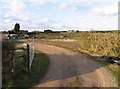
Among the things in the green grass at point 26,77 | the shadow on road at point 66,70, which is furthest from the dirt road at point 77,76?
the green grass at point 26,77

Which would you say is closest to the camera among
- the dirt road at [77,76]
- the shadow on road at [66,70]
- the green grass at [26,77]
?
the green grass at [26,77]

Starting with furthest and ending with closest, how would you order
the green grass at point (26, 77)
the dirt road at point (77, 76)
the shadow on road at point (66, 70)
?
the shadow on road at point (66, 70)
the dirt road at point (77, 76)
the green grass at point (26, 77)

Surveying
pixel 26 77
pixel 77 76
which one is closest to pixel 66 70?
pixel 77 76

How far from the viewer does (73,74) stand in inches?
724

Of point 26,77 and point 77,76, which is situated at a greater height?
point 26,77

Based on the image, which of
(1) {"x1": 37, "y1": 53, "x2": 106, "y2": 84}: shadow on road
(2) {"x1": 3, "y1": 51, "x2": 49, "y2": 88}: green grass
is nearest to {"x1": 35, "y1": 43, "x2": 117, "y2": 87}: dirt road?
(1) {"x1": 37, "y1": 53, "x2": 106, "y2": 84}: shadow on road

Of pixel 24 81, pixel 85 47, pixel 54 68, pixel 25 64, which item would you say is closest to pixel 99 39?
pixel 85 47

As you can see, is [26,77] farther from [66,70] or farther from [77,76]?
[66,70]

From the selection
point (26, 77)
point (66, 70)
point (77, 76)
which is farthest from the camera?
point (66, 70)

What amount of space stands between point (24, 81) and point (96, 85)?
3776 mm

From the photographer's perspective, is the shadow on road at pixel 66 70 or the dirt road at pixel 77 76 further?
the shadow on road at pixel 66 70

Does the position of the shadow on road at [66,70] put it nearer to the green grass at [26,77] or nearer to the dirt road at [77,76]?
the dirt road at [77,76]

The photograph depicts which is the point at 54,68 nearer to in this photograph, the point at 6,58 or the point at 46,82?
the point at 46,82

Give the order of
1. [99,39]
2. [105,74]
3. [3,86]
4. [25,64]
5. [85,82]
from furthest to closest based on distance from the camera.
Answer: [99,39]
[105,74]
[25,64]
[85,82]
[3,86]
